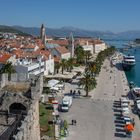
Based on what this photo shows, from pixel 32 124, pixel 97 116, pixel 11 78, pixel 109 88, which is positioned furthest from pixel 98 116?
pixel 109 88

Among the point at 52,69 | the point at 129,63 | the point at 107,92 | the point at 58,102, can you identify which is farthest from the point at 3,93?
the point at 129,63

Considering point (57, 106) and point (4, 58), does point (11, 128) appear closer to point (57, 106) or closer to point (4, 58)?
point (57, 106)

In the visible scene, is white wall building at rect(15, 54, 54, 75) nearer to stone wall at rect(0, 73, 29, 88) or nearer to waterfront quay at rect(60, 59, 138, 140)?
waterfront quay at rect(60, 59, 138, 140)

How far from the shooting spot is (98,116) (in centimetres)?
4697

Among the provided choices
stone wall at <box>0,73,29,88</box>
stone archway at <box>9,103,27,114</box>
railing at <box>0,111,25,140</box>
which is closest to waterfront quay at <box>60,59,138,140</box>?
stone wall at <box>0,73,29,88</box>

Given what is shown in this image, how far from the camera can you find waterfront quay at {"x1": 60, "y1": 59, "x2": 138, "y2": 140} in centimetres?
3884

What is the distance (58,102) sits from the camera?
180ft

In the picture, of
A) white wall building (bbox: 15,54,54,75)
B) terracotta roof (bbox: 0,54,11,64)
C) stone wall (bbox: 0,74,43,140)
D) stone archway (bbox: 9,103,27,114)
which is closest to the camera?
stone wall (bbox: 0,74,43,140)

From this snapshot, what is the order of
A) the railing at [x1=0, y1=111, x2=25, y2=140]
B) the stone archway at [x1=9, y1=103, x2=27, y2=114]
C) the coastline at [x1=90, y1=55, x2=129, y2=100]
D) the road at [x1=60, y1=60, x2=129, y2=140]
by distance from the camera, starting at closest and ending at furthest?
the railing at [x1=0, y1=111, x2=25, y2=140] → the stone archway at [x1=9, y1=103, x2=27, y2=114] → the road at [x1=60, y1=60, x2=129, y2=140] → the coastline at [x1=90, y1=55, x2=129, y2=100]

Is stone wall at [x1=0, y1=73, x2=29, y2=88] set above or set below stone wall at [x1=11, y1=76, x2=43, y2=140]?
above

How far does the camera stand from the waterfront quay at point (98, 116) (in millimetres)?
38844

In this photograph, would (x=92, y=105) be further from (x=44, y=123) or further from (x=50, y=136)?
(x=50, y=136)

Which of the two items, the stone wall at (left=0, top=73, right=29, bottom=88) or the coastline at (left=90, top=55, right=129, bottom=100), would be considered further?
the coastline at (left=90, top=55, right=129, bottom=100)

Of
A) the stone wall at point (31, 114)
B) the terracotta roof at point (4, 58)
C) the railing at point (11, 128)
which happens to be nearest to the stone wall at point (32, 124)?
the stone wall at point (31, 114)
